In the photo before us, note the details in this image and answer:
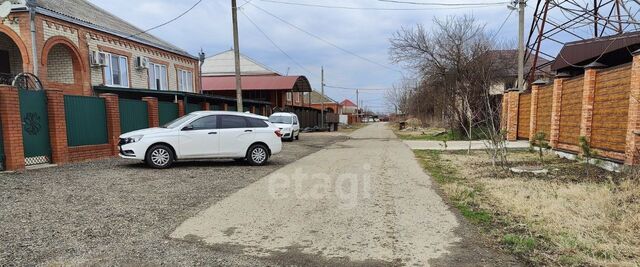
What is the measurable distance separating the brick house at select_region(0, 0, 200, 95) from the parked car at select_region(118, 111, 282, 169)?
7281 millimetres

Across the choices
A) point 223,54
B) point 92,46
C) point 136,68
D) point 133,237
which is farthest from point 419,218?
point 223,54

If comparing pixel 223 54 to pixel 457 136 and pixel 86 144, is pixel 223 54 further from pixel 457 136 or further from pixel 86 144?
pixel 86 144

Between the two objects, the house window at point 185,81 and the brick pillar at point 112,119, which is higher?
the house window at point 185,81

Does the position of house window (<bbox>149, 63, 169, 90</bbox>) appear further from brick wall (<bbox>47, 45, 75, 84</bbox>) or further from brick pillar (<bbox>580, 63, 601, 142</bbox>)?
brick pillar (<bbox>580, 63, 601, 142</bbox>)

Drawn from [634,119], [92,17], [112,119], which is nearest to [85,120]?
[112,119]

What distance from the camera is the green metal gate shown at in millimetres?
10273

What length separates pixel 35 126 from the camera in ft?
34.7

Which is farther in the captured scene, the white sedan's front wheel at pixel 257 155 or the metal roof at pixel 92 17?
the metal roof at pixel 92 17

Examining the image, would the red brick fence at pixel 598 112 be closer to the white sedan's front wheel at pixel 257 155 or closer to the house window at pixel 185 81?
the white sedan's front wheel at pixel 257 155

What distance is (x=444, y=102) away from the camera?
26953mm

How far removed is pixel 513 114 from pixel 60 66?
19.9 m

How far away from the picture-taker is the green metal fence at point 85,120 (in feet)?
38.6

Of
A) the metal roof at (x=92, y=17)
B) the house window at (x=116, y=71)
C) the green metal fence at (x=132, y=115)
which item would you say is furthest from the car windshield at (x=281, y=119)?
the green metal fence at (x=132, y=115)

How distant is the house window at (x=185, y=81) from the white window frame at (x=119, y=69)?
5.36 m
